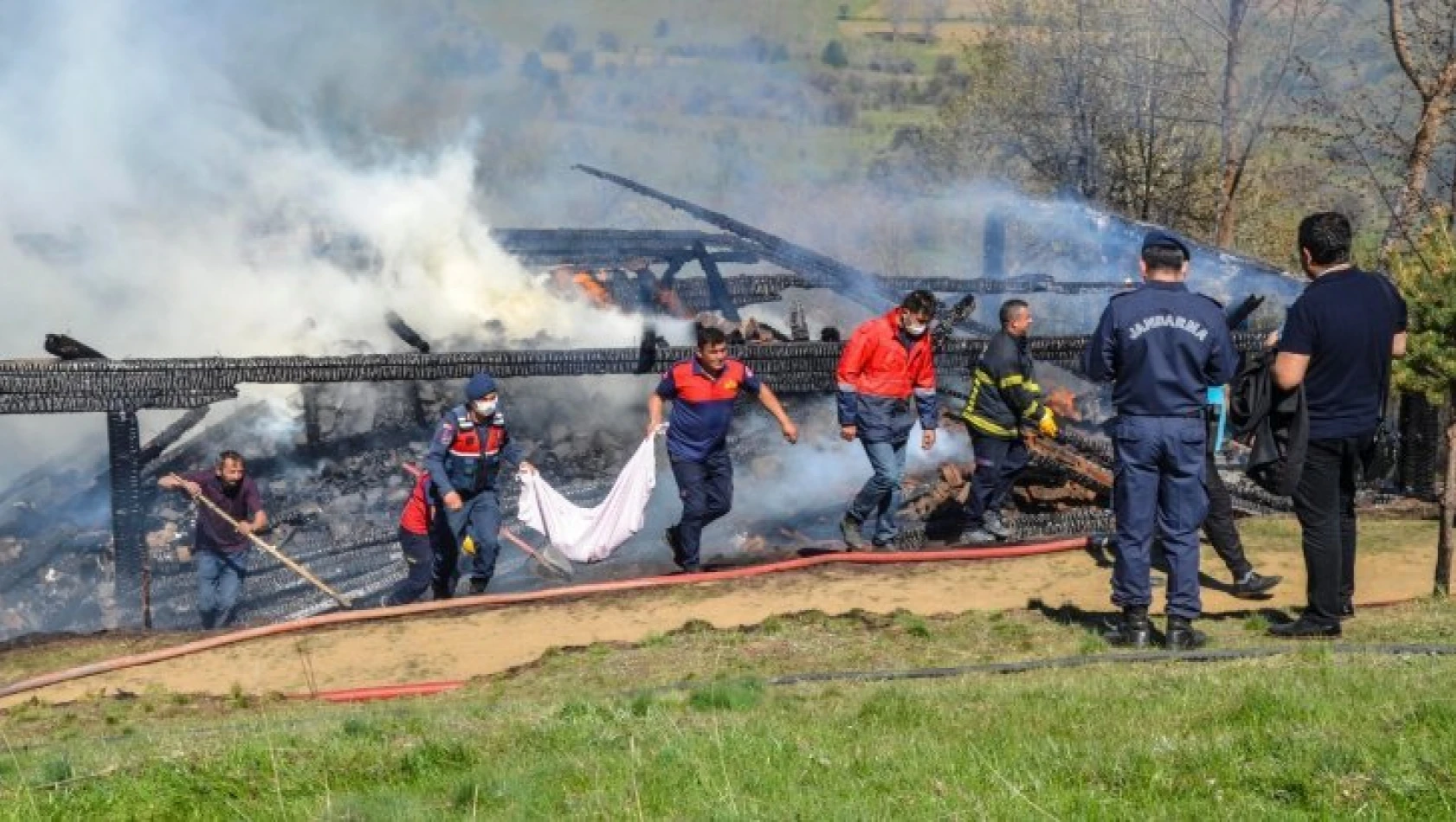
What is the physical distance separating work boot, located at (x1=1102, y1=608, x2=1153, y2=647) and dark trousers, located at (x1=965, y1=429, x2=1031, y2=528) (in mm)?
3447

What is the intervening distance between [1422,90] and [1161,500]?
12.1 m

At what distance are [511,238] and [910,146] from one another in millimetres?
26990

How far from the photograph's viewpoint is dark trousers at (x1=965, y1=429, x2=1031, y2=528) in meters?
11.8

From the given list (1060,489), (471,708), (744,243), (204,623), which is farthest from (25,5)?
(471,708)

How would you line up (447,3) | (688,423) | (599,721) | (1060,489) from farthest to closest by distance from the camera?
(447,3) → (1060,489) → (688,423) → (599,721)

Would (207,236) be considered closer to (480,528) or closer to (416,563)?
(416,563)

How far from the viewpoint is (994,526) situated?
1203 centimetres

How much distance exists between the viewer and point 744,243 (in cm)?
1883

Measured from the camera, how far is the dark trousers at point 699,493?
37.6 ft

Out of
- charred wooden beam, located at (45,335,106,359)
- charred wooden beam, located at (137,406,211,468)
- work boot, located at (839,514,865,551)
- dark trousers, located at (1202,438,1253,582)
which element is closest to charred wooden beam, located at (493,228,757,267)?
charred wooden beam, located at (137,406,211,468)

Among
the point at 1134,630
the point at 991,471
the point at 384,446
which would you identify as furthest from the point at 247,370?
the point at 1134,630

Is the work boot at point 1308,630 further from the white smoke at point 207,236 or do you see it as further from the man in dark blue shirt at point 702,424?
the white smoke at point 207,236

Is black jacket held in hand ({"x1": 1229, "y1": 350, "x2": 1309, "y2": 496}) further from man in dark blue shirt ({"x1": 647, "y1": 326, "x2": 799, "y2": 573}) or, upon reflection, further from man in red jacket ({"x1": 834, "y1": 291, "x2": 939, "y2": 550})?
man in dark blue shirt ({"x1": 647, "y1": 326, "x2": 799, "y2": 573})

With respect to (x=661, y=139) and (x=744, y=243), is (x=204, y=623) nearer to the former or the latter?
(x=744, y=243)
